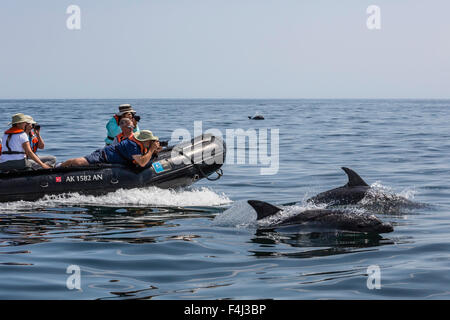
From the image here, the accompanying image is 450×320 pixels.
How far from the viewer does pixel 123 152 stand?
14.0 metres

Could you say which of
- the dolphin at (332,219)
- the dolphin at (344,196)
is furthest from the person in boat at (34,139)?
the dolphin at (344,196)

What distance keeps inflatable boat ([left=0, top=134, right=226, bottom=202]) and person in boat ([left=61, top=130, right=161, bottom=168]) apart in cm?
19

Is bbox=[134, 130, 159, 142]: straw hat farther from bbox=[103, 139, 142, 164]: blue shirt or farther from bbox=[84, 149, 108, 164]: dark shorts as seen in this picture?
bbox=[84, 149, 108, 164]: dark shorts

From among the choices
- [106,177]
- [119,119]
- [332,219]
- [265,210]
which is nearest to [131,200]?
[106,177]

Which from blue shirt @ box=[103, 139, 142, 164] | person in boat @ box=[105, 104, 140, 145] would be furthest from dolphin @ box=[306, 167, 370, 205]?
person in boat @ box=[105, 104, 140, 145]

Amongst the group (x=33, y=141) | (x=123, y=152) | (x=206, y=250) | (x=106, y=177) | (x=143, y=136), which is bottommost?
(x=206, y=250)

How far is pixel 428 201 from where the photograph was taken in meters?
13.5

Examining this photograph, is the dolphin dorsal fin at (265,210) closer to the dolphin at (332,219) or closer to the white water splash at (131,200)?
the dolphin at (332,219)

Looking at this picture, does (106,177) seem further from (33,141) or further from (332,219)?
(332,219)

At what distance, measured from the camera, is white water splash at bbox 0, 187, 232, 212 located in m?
13.4

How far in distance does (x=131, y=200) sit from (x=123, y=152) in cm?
113

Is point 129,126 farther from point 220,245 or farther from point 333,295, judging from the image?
point 333,295

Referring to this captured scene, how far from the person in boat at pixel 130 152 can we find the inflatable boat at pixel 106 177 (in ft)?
0.64

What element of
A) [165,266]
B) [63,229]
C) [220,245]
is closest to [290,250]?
[220,245]
